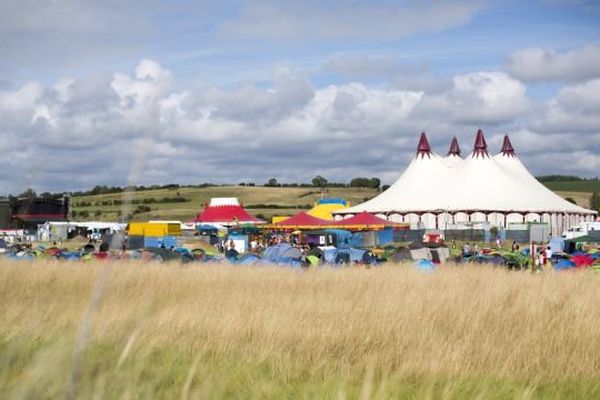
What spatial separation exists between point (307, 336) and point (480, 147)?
63.4 m

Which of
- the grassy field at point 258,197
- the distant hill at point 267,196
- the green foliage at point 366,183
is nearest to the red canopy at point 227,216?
the distant hill at point 267,196

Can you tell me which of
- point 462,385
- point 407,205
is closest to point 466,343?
point 462,385

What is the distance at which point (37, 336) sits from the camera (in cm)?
392

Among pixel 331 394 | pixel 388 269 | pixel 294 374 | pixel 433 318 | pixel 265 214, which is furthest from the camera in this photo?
pixel 265 214

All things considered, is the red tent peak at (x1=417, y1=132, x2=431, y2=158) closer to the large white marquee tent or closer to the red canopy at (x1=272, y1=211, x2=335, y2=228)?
the large white marquee tent

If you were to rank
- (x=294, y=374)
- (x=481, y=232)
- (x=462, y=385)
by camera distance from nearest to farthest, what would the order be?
(x=462, y=385), (x=294, y=374), (x=481, y=232)

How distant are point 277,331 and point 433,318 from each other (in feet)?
7.94

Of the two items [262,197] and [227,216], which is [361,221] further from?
[262,197]

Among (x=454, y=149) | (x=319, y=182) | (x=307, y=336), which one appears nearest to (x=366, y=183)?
(x=319, y=182)

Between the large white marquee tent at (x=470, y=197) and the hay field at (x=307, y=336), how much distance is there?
158ft

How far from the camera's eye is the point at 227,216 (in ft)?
215

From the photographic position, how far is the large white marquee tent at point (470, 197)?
64250 millimetres

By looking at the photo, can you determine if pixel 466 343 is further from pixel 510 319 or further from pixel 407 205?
pixel 407 205

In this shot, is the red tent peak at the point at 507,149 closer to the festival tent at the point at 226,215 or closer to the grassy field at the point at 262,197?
the festival tent at the point at 226,215
